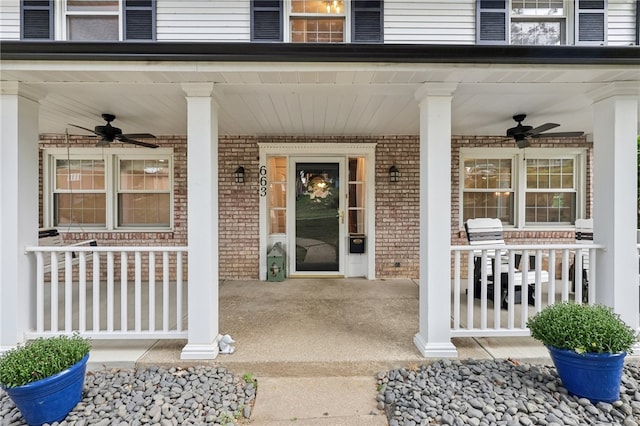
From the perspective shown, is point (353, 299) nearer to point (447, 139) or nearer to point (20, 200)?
point (447, 139)

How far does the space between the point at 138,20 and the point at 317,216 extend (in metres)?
3.36

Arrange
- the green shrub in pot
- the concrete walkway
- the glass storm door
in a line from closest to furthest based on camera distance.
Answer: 1. the green shrub in pot
2. the concrete walkway
3. the glass storm door

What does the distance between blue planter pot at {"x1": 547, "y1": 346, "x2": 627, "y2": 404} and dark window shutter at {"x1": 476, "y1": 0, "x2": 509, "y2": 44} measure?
9.28 ft

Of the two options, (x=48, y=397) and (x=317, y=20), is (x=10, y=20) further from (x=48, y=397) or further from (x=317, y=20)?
(x=48, y=397)

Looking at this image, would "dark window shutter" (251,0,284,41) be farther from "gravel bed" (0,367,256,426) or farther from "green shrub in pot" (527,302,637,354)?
"green shrub in pot" (527,302,637,354)

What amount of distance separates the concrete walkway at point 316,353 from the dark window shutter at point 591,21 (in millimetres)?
3104

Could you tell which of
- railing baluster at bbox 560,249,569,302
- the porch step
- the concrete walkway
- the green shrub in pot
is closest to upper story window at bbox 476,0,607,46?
railing baluster at bbox 560,249,569,302

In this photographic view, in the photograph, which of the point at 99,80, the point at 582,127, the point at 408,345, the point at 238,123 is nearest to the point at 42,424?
the point at 99,80

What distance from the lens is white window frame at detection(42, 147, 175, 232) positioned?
16.6 feet

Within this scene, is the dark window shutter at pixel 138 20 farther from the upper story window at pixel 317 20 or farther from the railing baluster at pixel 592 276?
the railing baluster at pixel 592 276

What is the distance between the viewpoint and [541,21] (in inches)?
134

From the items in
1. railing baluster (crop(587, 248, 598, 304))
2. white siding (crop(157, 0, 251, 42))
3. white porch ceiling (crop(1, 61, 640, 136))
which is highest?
white siding (crop(157, 0, 251, 42))

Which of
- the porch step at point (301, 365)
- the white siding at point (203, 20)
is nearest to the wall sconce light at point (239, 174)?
the white siding at point (203, 20)

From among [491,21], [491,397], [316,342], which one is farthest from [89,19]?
[491,397]
